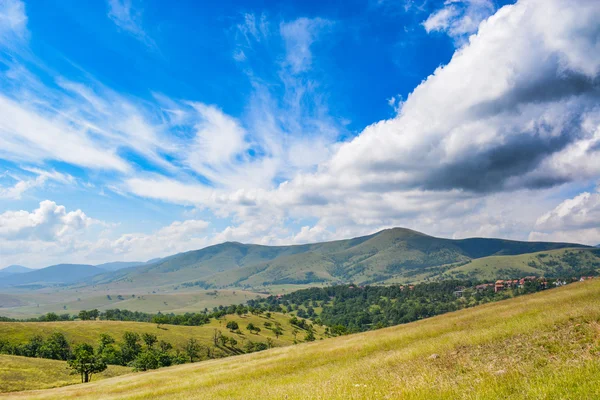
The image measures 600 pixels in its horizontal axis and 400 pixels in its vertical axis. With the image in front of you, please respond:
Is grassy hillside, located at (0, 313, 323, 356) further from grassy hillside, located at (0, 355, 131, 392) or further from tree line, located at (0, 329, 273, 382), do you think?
grassy hillside, located at (0, 355, 131, 392)

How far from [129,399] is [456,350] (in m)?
24.9

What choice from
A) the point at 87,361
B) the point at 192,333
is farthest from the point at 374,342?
the point at 192,333

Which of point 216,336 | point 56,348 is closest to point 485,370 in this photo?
point 56,348

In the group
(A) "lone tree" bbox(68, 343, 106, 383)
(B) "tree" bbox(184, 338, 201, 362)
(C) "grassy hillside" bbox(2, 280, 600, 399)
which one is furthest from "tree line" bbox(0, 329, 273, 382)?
(C) "grassy hillside" bbox(2, 280, 600, 399)

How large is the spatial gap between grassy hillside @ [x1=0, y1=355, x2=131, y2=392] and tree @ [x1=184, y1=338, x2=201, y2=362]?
64.2m

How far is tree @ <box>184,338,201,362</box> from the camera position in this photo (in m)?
152

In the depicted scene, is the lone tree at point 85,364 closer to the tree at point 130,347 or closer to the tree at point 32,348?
the tree at point 130,347

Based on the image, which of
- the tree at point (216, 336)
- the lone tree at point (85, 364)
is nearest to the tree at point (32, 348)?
the tree at point (216, 336)

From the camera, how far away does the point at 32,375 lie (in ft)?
227

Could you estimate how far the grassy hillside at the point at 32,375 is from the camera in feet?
197

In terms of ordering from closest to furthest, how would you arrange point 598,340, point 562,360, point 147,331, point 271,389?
point 562,360 → point 598,340 → point 271,389 → point 147,331

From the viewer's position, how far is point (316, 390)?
583 inches

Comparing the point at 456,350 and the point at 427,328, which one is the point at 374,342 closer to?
the point at 427,328

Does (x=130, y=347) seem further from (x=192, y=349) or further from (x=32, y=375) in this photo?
(x=32, y=375)
